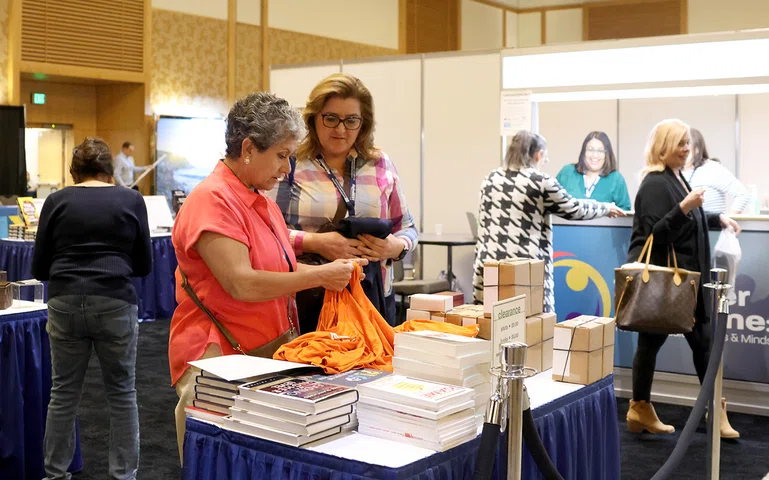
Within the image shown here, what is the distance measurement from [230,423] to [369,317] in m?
0.54

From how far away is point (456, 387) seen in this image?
68.0 inches

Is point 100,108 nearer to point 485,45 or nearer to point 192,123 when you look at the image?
point 192,123

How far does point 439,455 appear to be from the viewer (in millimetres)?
1628

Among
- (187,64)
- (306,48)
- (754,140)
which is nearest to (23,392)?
(754,140)

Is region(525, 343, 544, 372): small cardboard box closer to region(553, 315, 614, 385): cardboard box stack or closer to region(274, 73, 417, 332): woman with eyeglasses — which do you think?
region(553, 315, 614, 385): cardboard box stack

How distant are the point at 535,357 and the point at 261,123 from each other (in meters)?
0.99

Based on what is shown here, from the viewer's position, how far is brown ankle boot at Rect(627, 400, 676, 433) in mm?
4250

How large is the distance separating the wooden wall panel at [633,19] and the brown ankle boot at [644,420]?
10.8 metres

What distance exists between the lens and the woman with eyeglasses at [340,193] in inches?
96.4

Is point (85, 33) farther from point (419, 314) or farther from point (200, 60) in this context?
point (419, 314)

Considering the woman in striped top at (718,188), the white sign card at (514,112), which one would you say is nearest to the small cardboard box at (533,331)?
the woman in striped top at (718,188)

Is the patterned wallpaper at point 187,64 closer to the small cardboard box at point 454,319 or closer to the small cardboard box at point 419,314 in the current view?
the small cardboard box at point 419,314

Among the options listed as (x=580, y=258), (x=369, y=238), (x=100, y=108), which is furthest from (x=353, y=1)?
(x=369, y=238)

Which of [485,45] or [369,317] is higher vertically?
[485,45]
